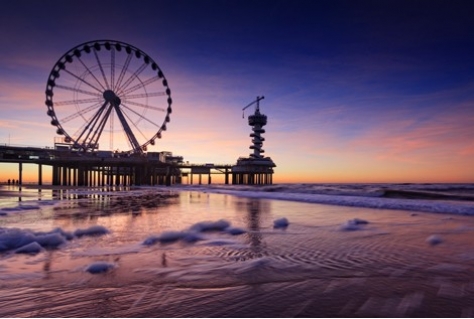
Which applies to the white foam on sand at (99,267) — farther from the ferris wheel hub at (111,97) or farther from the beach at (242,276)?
the ferris wheel hub at (111,97)

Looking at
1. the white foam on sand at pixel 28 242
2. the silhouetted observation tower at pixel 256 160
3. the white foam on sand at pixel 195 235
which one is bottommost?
the white foam on sand at pixel 195 235

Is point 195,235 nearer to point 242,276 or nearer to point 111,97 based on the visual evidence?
Answer: point 242,276

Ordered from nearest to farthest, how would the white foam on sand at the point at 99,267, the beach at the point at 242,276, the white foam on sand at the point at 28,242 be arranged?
the beach at the point at 242,276 < the white foam on sand at the point at 99,267 < the white foam on sand at the point at 28,242

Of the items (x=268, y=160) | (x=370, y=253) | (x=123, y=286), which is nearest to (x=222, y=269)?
(x=123, y=286)

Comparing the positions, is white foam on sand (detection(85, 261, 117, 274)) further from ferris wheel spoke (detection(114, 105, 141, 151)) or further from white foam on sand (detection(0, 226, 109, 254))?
ferris wheel spoke (detection(114, 105, 141, 151))

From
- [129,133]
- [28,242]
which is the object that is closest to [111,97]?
[129,133]

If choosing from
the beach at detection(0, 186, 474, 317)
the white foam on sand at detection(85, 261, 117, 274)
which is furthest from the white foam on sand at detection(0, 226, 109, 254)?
the white foam on sand at detection(85, 261, 117, 274)

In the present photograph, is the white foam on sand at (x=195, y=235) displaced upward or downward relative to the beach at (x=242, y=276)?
downward

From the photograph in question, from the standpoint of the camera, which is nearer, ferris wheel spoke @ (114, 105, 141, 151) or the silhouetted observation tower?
ferris wheel spoke @ (114, 105, 141, 151)

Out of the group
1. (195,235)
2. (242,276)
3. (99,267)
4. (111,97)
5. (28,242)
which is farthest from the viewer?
(111,97)

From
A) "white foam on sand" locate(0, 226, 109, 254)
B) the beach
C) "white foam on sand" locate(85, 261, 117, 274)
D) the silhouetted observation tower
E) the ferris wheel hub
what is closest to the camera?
the beach

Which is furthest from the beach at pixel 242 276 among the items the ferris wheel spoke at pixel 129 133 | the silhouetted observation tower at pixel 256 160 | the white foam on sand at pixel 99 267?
the silhouetted observation tower at pixel 256 160

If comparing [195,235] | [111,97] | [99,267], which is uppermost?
[111,97]

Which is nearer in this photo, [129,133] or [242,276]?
[242,276]
